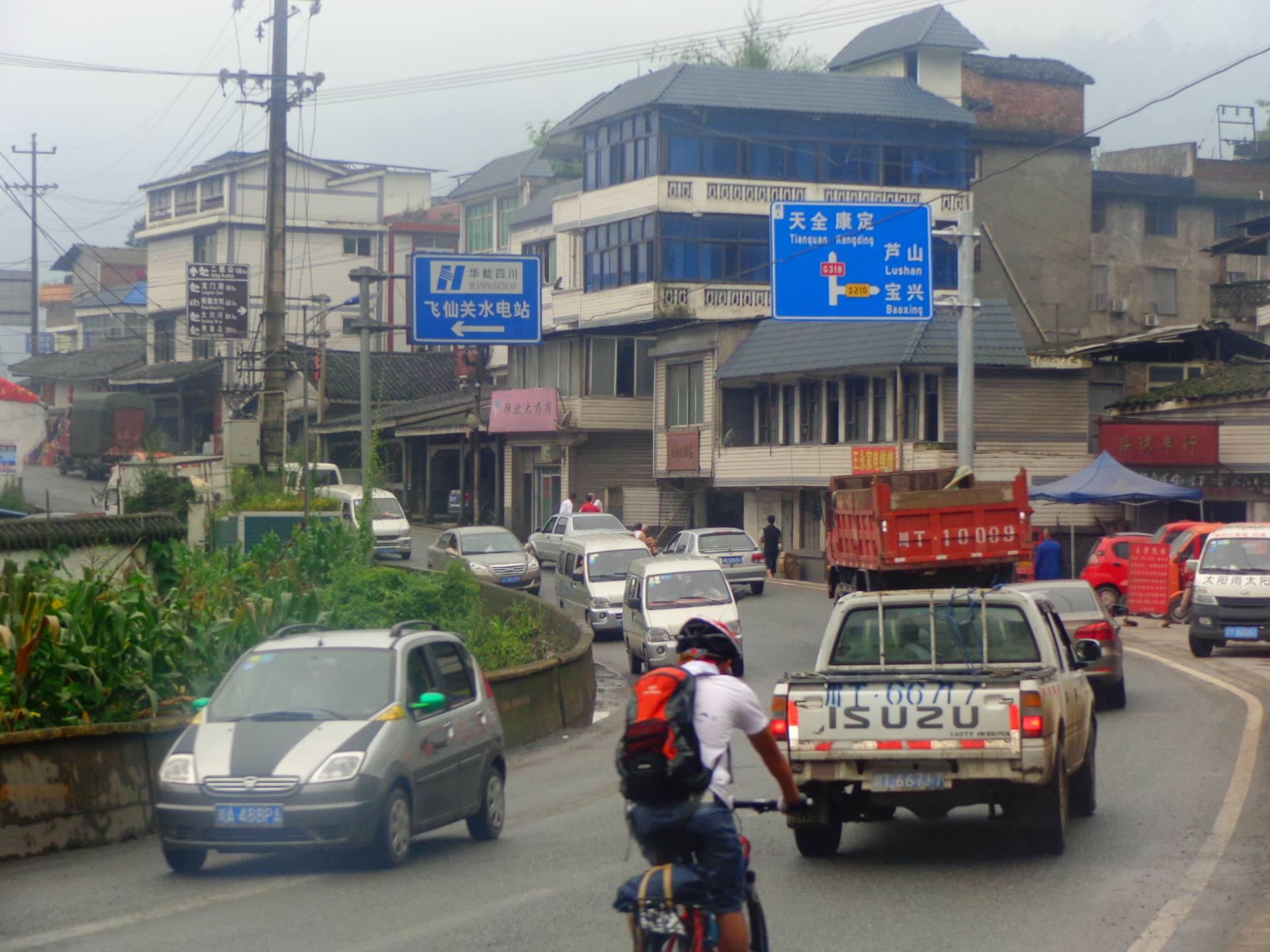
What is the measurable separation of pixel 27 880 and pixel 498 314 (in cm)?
1952

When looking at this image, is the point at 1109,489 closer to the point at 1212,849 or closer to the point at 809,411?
the point at 809,411

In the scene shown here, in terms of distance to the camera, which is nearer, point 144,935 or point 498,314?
point 144,935

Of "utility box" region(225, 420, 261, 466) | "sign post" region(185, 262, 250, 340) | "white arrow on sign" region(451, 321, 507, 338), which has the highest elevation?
"sign post" region(185, 262, 250, 340)

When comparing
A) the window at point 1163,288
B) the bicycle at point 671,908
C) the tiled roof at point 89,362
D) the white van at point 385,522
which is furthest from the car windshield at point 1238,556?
the tiled roof at point 89,362

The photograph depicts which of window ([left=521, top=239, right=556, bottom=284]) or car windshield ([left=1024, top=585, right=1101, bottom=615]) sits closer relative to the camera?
car windshield ([left=1024, top=585, right=1101, bottom=615])

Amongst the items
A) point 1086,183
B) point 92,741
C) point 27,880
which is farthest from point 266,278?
point 1086,183

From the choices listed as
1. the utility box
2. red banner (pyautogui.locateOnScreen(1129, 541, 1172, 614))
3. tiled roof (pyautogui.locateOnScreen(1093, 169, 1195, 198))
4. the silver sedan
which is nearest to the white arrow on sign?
the utility box

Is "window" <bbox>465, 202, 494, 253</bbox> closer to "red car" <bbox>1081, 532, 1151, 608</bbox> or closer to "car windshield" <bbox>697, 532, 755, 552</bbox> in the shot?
"car windshield" <bbox>697, 532, 755, 552</bbox>

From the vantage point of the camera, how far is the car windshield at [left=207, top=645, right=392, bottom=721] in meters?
10.1

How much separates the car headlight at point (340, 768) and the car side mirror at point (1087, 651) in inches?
196

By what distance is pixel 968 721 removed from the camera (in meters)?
9.03

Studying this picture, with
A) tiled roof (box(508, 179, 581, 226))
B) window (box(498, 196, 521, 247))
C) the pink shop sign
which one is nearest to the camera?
the pink shop sign

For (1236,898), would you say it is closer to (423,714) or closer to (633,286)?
(423,714)

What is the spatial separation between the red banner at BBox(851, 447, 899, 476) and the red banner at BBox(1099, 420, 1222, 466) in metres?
5.28
